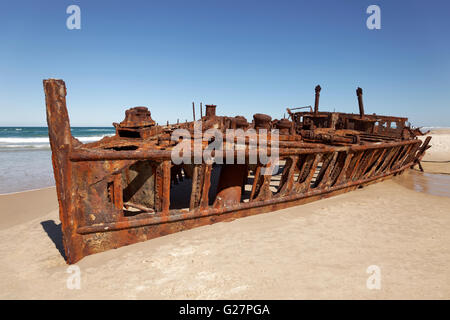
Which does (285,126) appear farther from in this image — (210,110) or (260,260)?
(260,260)

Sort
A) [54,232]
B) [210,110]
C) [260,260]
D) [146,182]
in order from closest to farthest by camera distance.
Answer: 1. [260,260]
2. [54,232]
3. [146,182]
4. [210,110]

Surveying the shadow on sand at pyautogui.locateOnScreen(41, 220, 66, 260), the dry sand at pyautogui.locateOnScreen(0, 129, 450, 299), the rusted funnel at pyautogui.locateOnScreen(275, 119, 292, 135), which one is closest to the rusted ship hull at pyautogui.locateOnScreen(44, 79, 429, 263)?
the rusted funnel at pyautogui.locateOnScreen(275, 119, 292, 135)

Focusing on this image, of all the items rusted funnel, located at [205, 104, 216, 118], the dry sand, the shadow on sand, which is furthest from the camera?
rusted funnel, located at [205, 104, 216, 118]

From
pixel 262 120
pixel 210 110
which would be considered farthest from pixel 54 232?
pixel 210 110

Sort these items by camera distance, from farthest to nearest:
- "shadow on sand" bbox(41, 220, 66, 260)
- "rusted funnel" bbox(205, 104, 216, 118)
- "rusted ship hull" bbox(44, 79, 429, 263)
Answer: "rusted funnel" bbox(205, 104, 216, 118)
"shadow on sand" bbox(41, 220, 66, 260)
"rusted ship hull" bbox(44, 79, 429, 263)

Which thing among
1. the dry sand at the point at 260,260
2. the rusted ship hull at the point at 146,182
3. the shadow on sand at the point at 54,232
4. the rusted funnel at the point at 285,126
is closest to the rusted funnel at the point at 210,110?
the rusted ship hull at the point at 146,182

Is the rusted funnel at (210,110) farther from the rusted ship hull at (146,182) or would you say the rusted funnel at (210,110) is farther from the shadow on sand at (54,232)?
the shadow on sand at (54,232)

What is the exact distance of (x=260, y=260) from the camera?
3.97m

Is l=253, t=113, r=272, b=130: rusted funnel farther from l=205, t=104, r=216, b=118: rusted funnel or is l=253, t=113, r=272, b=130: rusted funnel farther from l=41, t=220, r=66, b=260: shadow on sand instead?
l=41, t=220, r=66, b=260: shadow on sand

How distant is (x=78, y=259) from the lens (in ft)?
13.0

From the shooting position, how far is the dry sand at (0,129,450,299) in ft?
10.8

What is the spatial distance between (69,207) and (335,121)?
15.2 m
